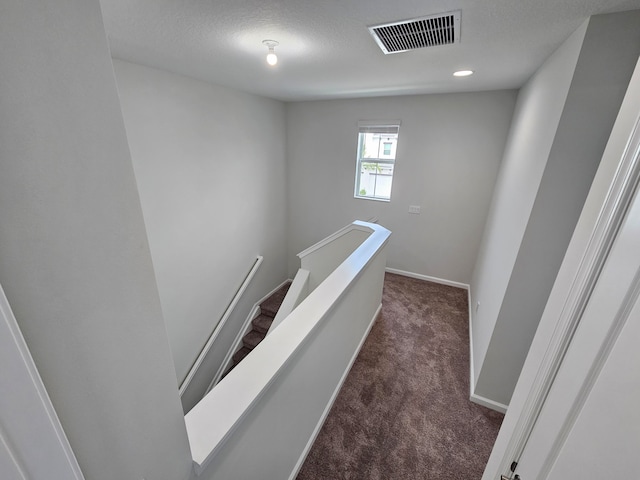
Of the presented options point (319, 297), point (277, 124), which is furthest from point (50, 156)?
point (277, 124)

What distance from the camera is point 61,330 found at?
1.33ft

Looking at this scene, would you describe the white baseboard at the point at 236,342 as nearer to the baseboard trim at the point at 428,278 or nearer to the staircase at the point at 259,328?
the staircase at the point at 259,328

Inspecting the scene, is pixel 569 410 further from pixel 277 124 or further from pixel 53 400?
pixel 277 124

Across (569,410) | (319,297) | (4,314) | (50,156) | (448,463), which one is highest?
(50,156)

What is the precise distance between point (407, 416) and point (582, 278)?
1681 mm

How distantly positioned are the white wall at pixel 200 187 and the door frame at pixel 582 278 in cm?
280

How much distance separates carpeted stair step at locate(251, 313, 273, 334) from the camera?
3.97m

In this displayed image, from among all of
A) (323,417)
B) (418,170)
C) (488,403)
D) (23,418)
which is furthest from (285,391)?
(418,170)

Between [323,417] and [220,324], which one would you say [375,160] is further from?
[323,417]

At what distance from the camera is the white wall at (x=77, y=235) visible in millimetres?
329

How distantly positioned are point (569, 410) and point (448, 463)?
1.43 m

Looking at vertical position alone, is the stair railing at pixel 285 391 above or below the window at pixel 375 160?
below

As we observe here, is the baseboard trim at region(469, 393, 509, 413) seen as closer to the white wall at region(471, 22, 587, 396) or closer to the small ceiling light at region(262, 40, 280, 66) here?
the white wall at region(471, 22, 587, 396)

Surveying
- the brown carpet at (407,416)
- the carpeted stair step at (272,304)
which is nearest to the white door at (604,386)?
the brown carpet at (407,416)
